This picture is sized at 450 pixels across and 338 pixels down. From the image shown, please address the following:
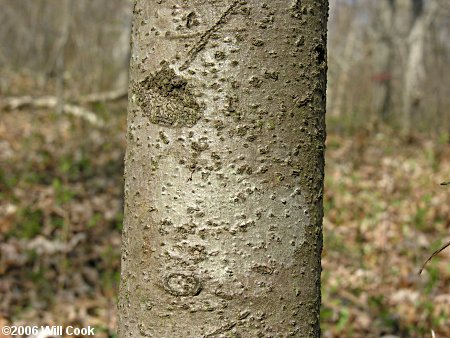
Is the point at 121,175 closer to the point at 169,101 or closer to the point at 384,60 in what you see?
the point at 169,101

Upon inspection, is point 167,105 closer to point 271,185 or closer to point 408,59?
point 271,185

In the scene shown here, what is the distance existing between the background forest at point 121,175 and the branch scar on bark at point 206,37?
220cm

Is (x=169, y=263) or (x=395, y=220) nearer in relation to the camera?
(x=169, y=263)

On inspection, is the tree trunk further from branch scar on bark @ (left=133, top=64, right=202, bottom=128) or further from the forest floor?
the forest floor

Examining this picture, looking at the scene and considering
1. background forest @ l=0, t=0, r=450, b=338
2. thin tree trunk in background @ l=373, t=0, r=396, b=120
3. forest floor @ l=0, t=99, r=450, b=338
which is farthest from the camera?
thin tree trunk in background @ l=373, t=0, r=396, b=120

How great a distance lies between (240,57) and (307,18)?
0.18m

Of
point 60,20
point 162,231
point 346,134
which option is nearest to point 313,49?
point 162,231

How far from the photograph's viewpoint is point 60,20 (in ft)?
48.9

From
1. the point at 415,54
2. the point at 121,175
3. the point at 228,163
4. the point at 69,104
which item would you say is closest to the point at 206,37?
the point at 228,163

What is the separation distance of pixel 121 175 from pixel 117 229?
182 cm

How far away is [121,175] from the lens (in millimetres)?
6730

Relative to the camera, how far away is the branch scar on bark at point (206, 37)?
38.9 inches

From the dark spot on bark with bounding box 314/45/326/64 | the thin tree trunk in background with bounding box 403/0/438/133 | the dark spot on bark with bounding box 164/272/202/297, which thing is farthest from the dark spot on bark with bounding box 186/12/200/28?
the thin tree trunk in background with bounding box 403/0/438/133

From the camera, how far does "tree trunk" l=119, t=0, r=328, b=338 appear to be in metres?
1.00
